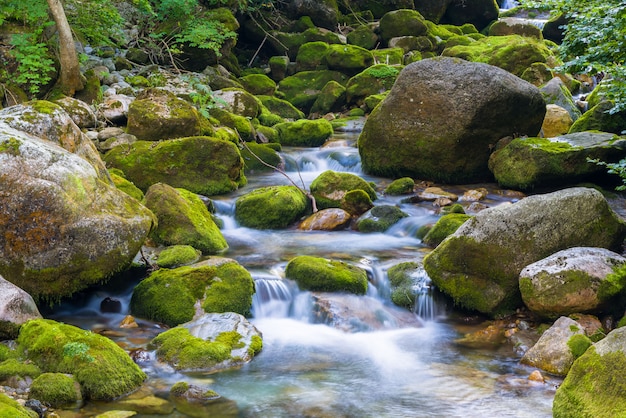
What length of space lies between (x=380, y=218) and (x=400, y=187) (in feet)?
5.79

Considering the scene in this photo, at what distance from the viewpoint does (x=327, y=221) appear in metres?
10.9

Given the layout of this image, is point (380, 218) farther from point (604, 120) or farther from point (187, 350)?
point (604, 120)

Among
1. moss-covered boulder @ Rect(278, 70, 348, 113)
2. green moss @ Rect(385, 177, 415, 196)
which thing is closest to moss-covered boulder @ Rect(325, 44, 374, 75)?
moss-covered boulder @ Rect(278, 70, 348, 113)

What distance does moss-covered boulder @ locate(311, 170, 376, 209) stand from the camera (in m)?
11.6

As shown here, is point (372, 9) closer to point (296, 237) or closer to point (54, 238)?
point (296, 237)

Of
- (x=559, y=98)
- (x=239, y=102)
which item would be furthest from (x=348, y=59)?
(x=559, y=98)

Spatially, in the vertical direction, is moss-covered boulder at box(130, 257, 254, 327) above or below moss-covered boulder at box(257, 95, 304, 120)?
above

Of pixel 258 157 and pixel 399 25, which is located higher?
pixel 399 25

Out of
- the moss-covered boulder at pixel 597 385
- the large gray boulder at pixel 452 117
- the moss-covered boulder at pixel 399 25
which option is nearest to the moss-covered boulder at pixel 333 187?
the large gray boulder at pixel 452 117

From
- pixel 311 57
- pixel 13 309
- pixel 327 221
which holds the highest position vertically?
pixel 13 309

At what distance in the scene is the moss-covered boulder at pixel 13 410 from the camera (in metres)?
4.15

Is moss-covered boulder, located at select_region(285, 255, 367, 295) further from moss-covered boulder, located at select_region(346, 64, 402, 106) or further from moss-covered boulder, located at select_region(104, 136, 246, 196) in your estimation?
moss-covered boulder, located at select_region(346, 64, 402, 106)

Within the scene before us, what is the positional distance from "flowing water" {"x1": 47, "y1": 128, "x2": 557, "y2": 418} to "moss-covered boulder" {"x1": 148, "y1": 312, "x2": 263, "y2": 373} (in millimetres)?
135

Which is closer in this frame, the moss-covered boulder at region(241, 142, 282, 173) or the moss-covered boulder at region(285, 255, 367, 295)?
the moss-covered boulder at region(285, 255, 367, 295)
